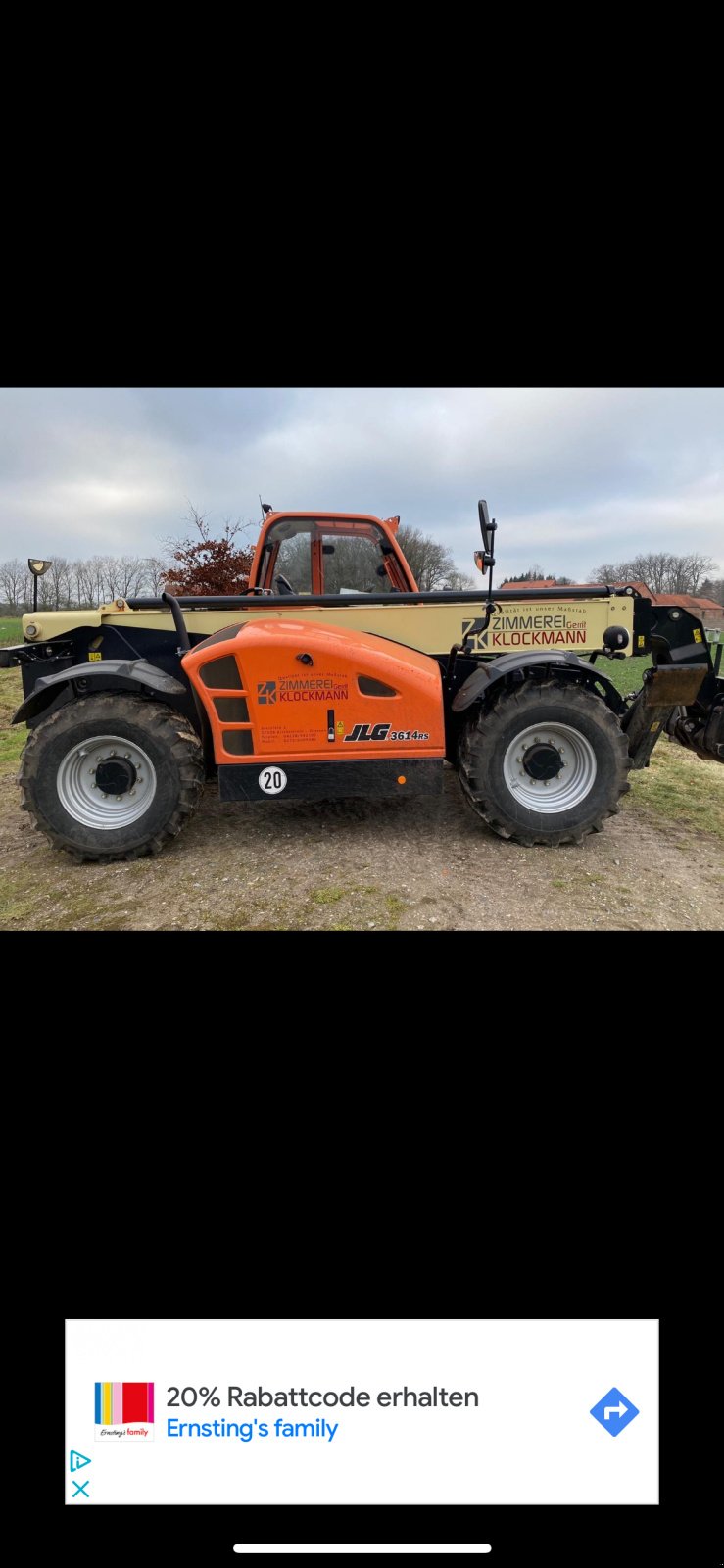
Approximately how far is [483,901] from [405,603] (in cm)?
216

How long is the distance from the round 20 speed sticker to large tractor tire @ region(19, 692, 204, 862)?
406mm

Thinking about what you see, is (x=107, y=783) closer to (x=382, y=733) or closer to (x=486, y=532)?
(x=382, y=733)

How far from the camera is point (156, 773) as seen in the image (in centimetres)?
358

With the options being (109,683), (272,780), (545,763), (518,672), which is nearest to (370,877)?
(272,780)

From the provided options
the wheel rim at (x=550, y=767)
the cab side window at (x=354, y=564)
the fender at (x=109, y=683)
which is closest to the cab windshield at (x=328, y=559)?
the cab side window at (x=354, y=564)

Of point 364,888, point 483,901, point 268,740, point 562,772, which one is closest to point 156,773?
point 268,740

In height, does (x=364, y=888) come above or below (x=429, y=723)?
below

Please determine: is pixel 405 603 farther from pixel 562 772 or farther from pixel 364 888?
pixel 364 888

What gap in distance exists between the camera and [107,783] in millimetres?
3625

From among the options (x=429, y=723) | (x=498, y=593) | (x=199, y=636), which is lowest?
(x=429, y=723)

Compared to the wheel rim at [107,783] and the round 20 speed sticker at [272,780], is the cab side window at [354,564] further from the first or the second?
the wheel rim at [107,783]

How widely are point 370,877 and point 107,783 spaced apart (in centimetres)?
167

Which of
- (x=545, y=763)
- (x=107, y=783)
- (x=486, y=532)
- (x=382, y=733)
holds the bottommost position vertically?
(x=107, y=783)

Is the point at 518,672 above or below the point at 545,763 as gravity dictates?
above
